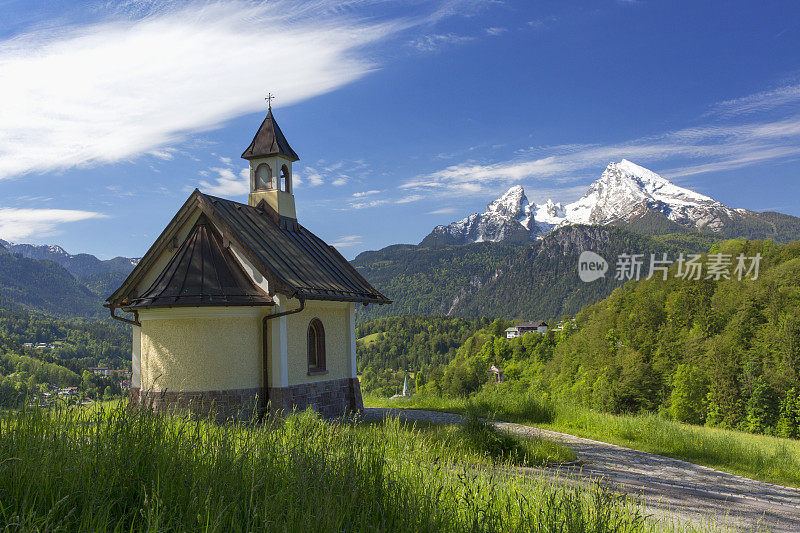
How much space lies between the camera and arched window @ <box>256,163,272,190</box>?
66.0ft

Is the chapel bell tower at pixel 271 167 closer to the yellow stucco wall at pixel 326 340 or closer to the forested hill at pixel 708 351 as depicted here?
the yellow stucco wall at pixel 326 340

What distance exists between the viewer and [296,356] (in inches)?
631

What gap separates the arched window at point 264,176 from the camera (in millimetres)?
20125

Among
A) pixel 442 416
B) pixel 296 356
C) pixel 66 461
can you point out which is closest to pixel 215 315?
pixel 296 356

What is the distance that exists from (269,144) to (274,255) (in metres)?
5.36

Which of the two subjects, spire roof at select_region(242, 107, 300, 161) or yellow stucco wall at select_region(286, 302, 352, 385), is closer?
yellow stucco wall at select_region(286, 302, 352, 385)

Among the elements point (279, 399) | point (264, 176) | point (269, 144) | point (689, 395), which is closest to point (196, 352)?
point (279, 399)

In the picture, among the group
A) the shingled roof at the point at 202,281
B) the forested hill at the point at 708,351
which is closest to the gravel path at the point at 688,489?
the shingled roof at the point at 202,281

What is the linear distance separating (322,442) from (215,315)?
9.36m

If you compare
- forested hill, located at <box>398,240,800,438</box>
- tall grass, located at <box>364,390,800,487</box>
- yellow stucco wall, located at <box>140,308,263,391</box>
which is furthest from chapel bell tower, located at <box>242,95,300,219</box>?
forested hill, located at <box>398,240,800,438</box>

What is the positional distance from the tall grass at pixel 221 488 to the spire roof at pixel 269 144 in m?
14.9

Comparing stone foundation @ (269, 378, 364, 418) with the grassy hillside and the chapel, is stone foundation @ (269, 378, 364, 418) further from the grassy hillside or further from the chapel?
the grassy hillside

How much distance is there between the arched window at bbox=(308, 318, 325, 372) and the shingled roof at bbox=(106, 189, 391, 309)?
3.88 feet

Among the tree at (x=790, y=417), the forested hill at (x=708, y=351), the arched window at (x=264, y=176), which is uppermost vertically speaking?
the arched window at (x=264, y=176)
